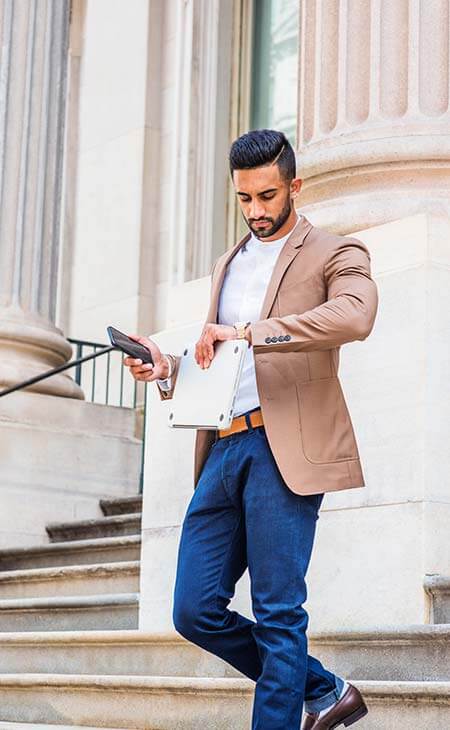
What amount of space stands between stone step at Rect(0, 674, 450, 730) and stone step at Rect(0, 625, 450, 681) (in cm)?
27

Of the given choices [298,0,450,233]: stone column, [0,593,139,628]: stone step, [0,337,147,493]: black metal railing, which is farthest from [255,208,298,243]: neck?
[0,337,147,493]: black metal railing

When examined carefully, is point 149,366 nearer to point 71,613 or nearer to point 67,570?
point 71,613

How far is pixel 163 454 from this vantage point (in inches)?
263

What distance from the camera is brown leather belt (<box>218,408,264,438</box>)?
14.3ft

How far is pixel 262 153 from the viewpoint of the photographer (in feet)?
14.1

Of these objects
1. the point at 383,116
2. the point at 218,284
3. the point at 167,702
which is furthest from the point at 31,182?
the point at 218,284

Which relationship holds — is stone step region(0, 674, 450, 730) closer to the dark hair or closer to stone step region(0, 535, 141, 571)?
the dark hair

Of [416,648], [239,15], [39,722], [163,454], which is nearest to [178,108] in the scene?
[239,15]

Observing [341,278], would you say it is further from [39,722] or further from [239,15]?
[239,15]

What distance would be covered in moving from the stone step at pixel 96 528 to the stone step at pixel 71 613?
130 centimetres

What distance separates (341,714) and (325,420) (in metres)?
0.85

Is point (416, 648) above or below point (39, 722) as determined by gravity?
above

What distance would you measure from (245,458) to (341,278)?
0.58m

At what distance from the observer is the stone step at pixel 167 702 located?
15.6 feet
